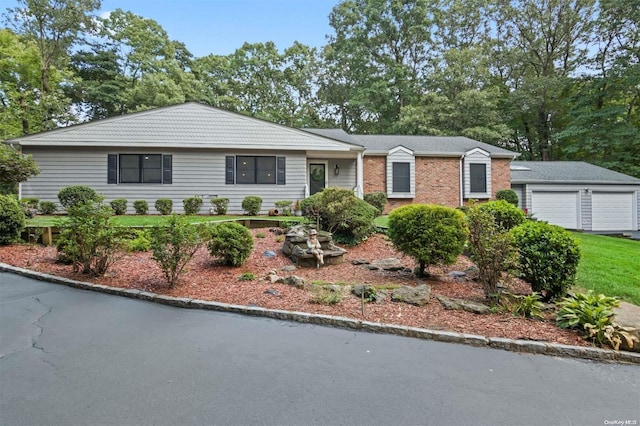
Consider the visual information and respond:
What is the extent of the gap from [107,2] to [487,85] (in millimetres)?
28698

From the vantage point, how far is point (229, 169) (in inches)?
513

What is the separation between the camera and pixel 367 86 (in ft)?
88.2

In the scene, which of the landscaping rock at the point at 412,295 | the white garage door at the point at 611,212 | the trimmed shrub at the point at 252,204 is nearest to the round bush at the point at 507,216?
the landscaping rock at the point at 412,295

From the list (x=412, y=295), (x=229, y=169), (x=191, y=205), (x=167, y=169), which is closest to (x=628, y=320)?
(x=412, y=295)

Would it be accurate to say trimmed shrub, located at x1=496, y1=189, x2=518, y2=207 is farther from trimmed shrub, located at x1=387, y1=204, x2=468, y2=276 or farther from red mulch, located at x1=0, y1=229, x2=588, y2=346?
trimmed shrub, located at x1=387, y1=204, x2=468, y2=276

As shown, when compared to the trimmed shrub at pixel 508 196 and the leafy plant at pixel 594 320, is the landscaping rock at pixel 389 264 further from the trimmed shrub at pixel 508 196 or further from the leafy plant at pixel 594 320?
the trimmed shrub at pixel 508 196

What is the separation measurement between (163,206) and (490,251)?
11.1 meters

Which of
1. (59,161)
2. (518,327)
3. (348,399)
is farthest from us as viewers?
(59,161)

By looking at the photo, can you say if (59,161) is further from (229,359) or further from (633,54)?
(633,54)

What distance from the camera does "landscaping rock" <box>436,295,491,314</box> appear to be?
13.7 feet

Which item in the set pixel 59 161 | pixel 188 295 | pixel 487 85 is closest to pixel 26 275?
pixel 188 295

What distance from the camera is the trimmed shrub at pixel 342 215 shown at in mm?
7496

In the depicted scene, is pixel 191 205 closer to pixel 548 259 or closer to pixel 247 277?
pixel 247 277

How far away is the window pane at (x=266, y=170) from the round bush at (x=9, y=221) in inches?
293
